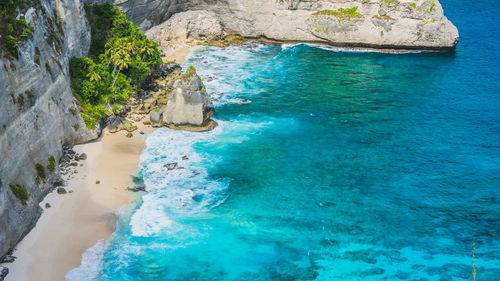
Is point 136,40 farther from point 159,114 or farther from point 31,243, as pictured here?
point 31,243

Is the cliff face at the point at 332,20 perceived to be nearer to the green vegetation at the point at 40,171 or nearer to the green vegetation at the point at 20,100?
the green vegetation at the point at 20,100

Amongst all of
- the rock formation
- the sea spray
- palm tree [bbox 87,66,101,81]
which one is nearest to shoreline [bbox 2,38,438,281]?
the sea spray

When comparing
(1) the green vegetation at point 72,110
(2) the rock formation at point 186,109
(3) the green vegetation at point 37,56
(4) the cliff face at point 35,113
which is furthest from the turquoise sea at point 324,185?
(3) the green vegetation at point 37,56

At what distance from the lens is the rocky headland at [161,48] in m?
39.8

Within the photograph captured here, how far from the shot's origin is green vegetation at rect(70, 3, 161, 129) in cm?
5550

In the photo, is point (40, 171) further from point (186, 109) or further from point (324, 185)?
point (324, 185)

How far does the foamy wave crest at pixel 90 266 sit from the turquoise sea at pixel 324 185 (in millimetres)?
114

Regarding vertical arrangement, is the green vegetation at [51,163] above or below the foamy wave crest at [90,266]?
above

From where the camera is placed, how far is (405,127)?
197 feet

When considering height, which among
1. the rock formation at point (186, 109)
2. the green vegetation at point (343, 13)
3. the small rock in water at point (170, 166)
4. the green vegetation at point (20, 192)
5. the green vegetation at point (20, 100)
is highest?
the green vegetation at point (343, 13)

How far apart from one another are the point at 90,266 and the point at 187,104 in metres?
25.5

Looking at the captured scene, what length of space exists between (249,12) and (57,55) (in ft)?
156

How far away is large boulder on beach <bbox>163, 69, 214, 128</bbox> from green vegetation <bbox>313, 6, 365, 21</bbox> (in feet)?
128

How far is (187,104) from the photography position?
190ft
